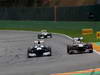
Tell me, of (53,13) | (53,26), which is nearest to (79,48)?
(53,26)

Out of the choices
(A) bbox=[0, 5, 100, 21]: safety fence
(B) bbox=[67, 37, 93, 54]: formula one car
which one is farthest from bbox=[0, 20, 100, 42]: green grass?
(B) bbox=[67, 37, 93, 54]: formula one car

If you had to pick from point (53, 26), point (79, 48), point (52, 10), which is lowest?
point (79, 48)

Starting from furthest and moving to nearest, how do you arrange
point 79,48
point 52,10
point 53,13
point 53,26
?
point 52,10 → point 53,13 → point 53,26 → point 79,48

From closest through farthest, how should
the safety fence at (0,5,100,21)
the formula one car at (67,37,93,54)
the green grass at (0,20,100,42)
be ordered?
the formula one car at (67,37,93,54), the green grass at (0,20,100,42), the safety fence at (0,5,100,21)

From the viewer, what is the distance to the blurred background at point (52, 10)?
32072 millimetres

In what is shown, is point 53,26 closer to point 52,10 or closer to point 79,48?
point 52,10

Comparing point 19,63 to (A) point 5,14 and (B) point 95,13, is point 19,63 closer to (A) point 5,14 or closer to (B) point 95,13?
(B) point 95,13

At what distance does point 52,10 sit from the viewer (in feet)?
116

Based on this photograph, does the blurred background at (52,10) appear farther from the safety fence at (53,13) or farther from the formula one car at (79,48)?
the formula one car at (79,48)

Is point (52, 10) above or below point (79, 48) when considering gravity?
above

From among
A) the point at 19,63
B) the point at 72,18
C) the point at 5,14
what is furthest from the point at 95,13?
the point at 19,63

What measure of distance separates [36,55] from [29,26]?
21.6 meters

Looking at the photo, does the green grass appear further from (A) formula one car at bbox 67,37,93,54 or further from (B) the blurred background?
(A) formula one car at bbox 67,37,93,54

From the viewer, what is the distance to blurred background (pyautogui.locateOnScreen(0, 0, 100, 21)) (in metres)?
32.1
